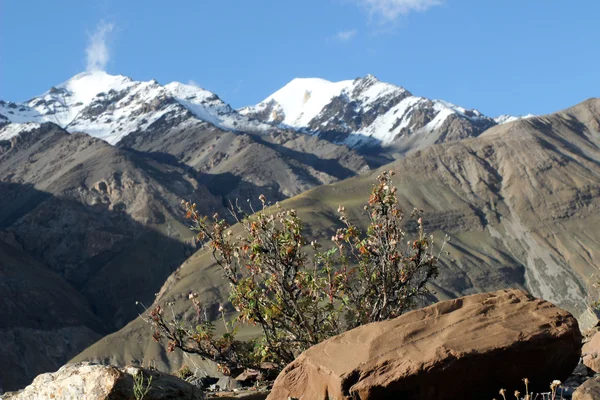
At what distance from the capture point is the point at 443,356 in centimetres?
853

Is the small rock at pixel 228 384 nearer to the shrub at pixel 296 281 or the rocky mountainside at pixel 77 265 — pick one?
the shrub at pixel 296 281

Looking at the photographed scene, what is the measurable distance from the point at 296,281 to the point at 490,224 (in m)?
170

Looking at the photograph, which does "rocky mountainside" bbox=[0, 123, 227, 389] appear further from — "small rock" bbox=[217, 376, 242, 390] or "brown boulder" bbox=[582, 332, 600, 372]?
"brown boulder" bbox=[582, 332, 600, 372]

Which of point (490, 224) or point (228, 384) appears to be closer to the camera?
point (228, 384)

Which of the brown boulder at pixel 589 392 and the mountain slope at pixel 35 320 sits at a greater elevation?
the mountain slope at pixel 35 320

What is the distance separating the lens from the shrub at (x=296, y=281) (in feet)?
37.8

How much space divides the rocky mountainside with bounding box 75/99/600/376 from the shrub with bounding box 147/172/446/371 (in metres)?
105

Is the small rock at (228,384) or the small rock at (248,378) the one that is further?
the small rock at (228,384)

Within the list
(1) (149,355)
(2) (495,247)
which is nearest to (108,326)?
(1) (149,355)

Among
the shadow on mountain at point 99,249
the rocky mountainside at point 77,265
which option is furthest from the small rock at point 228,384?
the shadow on mountain at point 99,249

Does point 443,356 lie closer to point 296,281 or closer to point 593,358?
point 593,358

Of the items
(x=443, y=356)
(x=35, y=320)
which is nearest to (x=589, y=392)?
(x=443, y=356)

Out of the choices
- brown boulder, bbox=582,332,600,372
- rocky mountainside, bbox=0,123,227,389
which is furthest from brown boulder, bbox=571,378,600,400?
rocky mountainside, bbox=0,123,227,389

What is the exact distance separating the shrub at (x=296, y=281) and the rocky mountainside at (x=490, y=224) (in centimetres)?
10530
